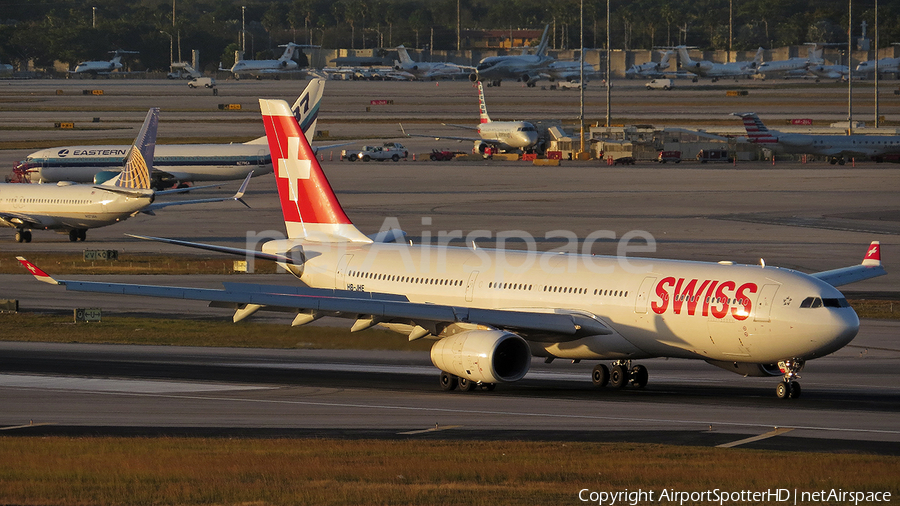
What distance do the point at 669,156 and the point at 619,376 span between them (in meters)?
101

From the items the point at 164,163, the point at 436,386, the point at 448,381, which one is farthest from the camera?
the point at 164,163

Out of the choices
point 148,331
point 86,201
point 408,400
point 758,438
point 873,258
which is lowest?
point 148,331

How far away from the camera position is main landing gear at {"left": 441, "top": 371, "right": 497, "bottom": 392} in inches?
Answer: 1481

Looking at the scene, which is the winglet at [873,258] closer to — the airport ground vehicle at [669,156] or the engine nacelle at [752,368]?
the engine nacelle at [752,368]

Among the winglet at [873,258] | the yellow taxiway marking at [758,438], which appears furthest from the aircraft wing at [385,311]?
the winglet at [873,258]

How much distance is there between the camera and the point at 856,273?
132 ft

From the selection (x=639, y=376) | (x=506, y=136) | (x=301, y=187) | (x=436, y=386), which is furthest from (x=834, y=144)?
(x=436, y=386)

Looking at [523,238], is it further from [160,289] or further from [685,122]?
[685,122]

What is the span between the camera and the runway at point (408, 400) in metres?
31.0

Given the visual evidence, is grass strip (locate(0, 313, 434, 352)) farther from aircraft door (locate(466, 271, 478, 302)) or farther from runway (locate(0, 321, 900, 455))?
aircraft door (locate(466, 271, 478, 302))

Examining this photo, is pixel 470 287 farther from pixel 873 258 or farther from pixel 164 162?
pixel 164 162

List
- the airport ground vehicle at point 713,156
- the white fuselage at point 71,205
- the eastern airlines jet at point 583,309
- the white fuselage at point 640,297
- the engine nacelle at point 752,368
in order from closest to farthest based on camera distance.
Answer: the white fuselage at point 640,297 → the eastern airlines jet at point 583,309 → the engine nacelle at point 752,368 → the white fuselage at point 71,205 → the airport ground vehicle at point 713,156

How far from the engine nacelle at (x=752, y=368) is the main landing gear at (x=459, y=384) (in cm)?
691

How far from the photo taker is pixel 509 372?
3603 centimetres
